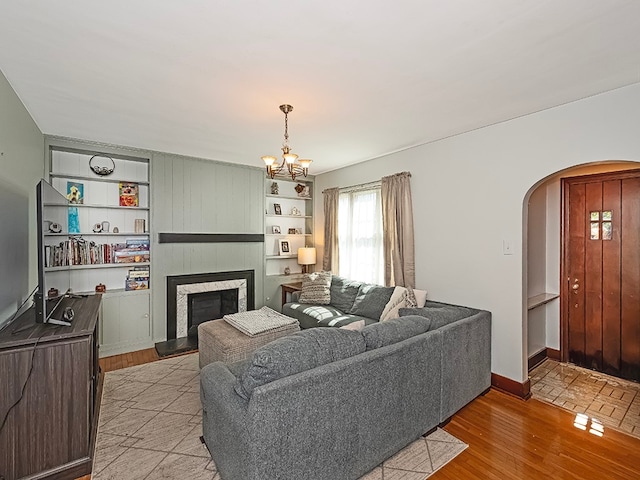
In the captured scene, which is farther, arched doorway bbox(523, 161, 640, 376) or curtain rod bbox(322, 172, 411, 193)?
curtain rod bbox(322, 172, 411, 193)

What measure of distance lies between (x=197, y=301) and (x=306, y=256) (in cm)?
188

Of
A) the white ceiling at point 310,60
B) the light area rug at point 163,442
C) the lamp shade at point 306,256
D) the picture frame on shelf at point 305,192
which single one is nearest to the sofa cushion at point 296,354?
the light area rug at point 163,442

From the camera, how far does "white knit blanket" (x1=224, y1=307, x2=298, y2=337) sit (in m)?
3.12

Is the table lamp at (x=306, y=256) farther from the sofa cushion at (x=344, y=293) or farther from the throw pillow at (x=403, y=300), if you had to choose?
the throw pillow at (x=403, y=300)

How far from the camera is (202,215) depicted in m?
4.64

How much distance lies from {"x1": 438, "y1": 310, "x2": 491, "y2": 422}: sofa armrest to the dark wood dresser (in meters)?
2.54

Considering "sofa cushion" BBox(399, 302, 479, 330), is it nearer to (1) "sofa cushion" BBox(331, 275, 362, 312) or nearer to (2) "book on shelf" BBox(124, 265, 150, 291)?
(1) "sofa cushion" BBox(331, 275, 362, 312)

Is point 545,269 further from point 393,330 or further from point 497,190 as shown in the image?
point 393,330

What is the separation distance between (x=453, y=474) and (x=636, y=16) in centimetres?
280

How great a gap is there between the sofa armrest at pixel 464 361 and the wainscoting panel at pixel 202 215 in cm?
334

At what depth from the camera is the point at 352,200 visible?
502 cm

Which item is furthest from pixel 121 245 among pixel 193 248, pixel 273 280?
pixel 273 280

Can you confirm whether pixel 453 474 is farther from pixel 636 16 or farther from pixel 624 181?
pixel 624 181

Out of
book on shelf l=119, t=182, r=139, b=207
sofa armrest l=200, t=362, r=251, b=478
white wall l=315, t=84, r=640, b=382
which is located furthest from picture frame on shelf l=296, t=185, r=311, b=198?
sofa armrest l=200, t=362, r=251, b=478
